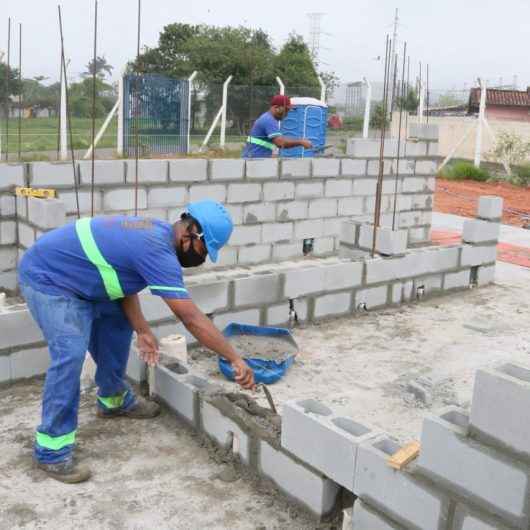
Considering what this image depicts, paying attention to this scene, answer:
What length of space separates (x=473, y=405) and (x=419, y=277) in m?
4.02

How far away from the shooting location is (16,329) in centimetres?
418

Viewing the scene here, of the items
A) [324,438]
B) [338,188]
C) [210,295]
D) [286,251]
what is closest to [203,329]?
[324,438]

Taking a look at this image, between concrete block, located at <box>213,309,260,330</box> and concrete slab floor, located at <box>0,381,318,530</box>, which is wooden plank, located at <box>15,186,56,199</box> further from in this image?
concrete slab floor, located at <box>0,381,318,530</box>

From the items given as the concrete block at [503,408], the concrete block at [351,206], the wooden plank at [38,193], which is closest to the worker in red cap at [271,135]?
the concrete block at [351,206]

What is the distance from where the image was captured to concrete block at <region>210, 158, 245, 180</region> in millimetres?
6805

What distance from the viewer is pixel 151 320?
4.68 metres

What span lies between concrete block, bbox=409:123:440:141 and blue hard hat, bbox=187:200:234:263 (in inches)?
259

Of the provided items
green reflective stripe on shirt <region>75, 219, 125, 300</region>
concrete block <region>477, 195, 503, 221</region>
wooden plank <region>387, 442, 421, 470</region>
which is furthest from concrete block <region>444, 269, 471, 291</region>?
green reflective stripe on shirt <region>75, 219, 125, 300</region>

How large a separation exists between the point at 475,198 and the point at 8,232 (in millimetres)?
11335

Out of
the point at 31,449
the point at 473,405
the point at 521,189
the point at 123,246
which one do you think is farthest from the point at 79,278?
the point at 521,189

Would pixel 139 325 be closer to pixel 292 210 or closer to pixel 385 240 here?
pixel 385 240

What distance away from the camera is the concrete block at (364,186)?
8.25 metres

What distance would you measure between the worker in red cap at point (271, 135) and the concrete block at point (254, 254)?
3.52 ft

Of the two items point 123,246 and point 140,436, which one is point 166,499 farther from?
point 123,246
